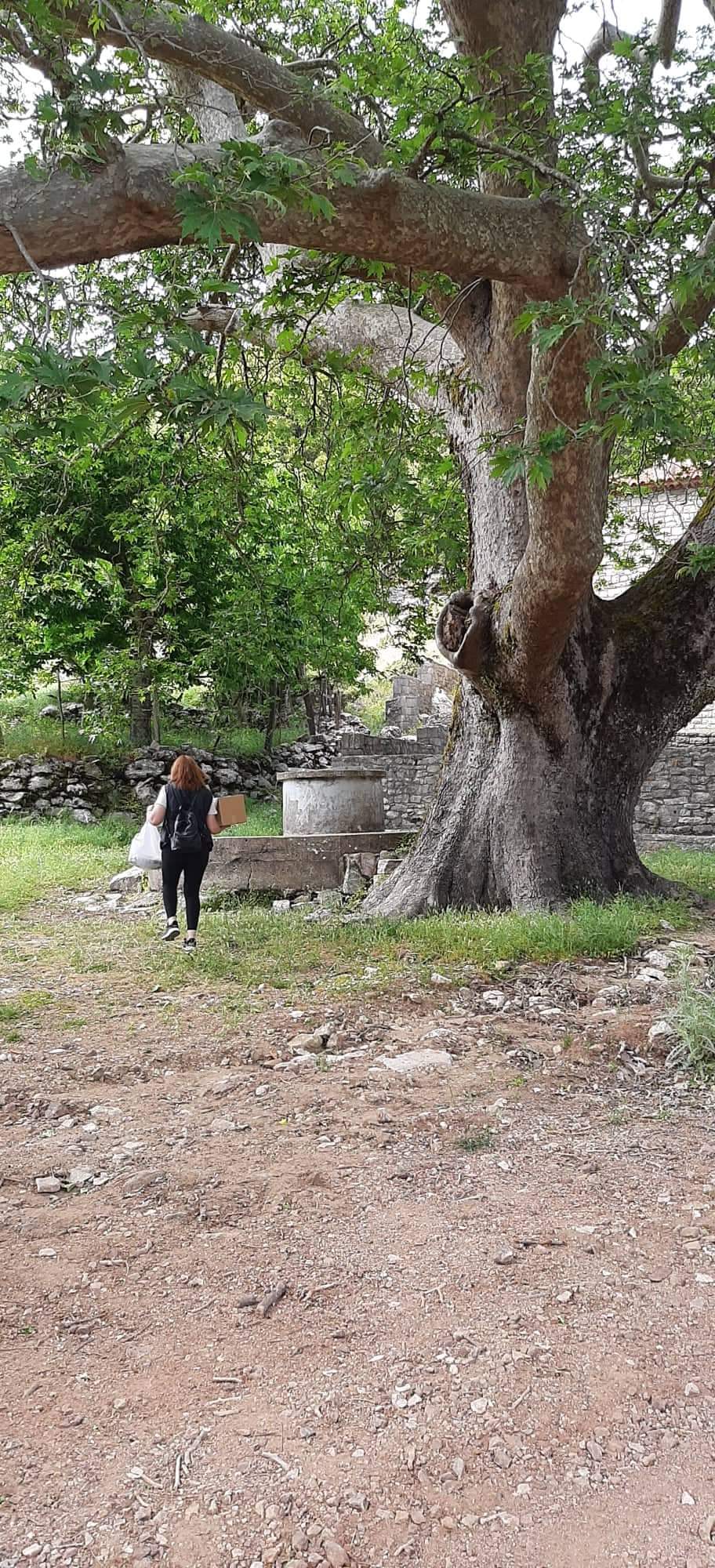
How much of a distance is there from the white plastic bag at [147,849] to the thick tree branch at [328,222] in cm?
517

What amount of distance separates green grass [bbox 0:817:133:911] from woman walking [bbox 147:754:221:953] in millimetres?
2883

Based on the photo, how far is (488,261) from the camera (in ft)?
15.7

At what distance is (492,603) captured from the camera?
25.6ft

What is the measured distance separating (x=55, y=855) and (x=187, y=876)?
5.90m

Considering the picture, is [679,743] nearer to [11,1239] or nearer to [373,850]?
[373,850]

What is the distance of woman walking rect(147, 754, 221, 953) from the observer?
25.7ft

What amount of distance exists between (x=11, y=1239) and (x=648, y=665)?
6722 mm

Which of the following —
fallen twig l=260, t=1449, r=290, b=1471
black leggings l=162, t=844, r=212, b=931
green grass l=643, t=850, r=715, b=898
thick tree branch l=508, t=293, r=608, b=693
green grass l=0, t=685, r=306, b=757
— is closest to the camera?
fallen twig l=260, t=1449, r=290, b=1471

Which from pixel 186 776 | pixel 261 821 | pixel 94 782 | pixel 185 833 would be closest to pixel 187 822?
pixel 185 833

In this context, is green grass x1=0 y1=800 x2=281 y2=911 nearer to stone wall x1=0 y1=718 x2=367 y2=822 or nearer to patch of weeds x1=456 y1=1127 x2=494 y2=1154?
stone wall x1=0 y1=718 x2=367 y2=822

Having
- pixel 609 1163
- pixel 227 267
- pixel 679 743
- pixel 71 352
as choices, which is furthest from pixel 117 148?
pixel 679 743

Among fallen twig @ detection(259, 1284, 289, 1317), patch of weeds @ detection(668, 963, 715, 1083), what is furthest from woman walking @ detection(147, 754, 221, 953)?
fallen twig @ detection(259, 1284, 289, 1317)

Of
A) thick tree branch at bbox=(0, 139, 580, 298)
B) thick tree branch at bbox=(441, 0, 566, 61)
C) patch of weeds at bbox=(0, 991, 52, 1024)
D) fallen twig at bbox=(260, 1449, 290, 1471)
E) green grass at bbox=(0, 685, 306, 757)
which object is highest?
thick tree branch at bbox=(441, 0, 566, 61)

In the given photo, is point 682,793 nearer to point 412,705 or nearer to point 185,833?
point 412,705
